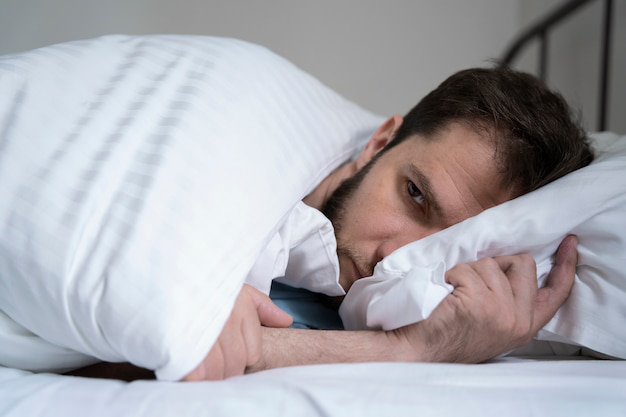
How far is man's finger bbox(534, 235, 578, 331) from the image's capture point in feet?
2.22

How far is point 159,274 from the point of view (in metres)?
0.45

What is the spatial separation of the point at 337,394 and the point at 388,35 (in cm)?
158

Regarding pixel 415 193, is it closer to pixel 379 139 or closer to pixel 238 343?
pixel 379 139

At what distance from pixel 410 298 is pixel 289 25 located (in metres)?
1.34

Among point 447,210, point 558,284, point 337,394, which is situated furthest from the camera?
point 447,210

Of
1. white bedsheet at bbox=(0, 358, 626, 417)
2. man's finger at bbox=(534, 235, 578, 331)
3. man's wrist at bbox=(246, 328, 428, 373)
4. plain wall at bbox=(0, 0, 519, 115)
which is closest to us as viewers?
white bedsheet at bbox=(0, 358, 626, 417)

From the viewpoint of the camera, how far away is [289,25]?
5.55 ft

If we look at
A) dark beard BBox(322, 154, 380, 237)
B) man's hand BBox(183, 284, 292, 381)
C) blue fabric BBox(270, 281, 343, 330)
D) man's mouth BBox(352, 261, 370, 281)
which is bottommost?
blue fabric BBox(270, 281, 343, 330)

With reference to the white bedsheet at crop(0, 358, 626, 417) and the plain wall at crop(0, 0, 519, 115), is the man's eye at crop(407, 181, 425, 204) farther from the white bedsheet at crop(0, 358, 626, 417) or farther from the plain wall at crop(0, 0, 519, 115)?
the plain wall at crop(0, 0, 519, 115)

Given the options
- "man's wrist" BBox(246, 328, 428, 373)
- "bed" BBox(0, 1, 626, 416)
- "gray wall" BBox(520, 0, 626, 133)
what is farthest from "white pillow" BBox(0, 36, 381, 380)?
"gray wall" BBox(520, 0, 626, 133)

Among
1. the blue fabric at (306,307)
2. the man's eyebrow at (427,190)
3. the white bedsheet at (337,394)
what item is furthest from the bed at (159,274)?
the blue fabric at (306,307)

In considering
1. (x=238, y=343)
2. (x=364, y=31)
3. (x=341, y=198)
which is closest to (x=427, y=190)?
(x=341, y=198)

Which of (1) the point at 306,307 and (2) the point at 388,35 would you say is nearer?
(1) the point at 306,307

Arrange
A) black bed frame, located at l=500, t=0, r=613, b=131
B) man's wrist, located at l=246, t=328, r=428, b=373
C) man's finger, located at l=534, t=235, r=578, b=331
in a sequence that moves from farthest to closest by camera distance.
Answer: black bed frame, located at l=500, t=0, r=613, b=131 → man's finger, located at l=534, t=235, r=578, b=331 → man's wrist, located at l=246, t=328, r=428, b=373
